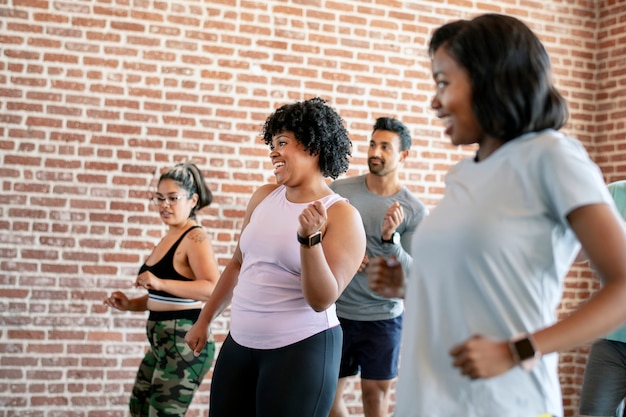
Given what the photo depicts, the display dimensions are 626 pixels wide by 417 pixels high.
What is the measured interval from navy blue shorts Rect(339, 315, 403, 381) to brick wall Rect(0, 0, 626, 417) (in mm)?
1051

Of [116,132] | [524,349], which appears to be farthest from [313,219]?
[116,132]

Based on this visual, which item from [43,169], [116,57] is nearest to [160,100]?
[116,57]

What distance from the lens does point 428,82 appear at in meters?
5.64

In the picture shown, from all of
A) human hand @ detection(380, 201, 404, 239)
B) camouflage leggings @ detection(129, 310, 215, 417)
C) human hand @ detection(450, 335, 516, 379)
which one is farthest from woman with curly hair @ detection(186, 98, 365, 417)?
human hand @ detection(450, 335, 516, 379)

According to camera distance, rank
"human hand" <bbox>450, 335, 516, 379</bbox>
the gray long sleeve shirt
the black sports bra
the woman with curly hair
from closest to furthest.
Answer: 1. "human hand" <bbox>450, 335, 516, 379</bbox>
2. the woman with curly hair
3. the black sports bra
4. the gray long sleeve shirt

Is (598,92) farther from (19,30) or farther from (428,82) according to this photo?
(19,30)

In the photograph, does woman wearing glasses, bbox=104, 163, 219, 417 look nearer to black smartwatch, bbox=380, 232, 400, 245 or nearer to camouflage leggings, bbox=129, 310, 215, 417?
camouflage leggings, bbox=129, 310, 215, 417

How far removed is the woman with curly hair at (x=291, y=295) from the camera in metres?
2.54

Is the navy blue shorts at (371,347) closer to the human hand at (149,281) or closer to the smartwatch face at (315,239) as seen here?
the human hand at (149,281)

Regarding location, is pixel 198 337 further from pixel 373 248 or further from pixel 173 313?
pixel 373 248

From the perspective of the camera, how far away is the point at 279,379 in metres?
2.55

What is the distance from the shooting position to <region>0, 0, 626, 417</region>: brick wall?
4676 mm

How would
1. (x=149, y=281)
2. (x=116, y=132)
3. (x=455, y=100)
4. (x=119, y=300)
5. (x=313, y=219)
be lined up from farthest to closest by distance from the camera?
(x=116, y=132) → (x=119, y=300) → (x=149, y=281) → (x=313, y=219) → (x=455, y=100)

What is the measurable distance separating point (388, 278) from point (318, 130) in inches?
45.5
